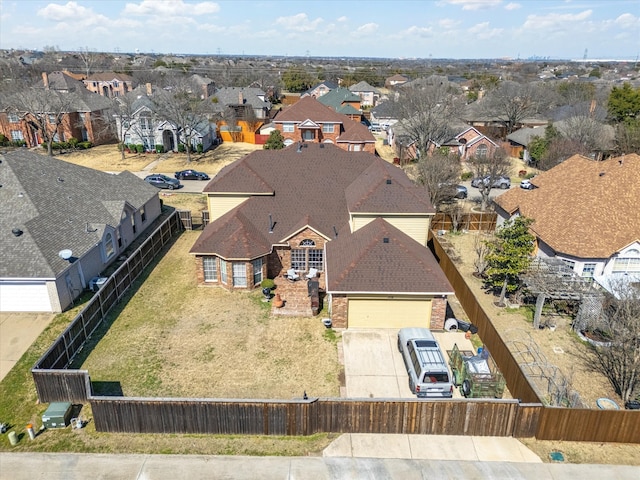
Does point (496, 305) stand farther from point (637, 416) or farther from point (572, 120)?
point (572, 120)

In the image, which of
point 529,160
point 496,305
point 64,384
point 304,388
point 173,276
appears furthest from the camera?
point 529,160

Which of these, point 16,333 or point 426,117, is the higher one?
point 426,117

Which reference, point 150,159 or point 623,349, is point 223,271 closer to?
point 623,349

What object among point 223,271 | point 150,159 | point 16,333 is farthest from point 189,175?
point 16,333

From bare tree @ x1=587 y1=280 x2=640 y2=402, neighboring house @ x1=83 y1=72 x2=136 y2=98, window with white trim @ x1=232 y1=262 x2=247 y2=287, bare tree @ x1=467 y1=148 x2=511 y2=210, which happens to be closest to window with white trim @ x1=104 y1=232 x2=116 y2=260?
window with white trim @ x1=232 y1=262 x2=247 y2=287

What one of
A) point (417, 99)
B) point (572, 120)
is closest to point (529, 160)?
point (572, 120)

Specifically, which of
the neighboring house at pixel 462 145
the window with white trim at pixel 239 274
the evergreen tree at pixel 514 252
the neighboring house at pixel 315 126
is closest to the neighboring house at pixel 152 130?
the neighboring house at pixel 315 126
